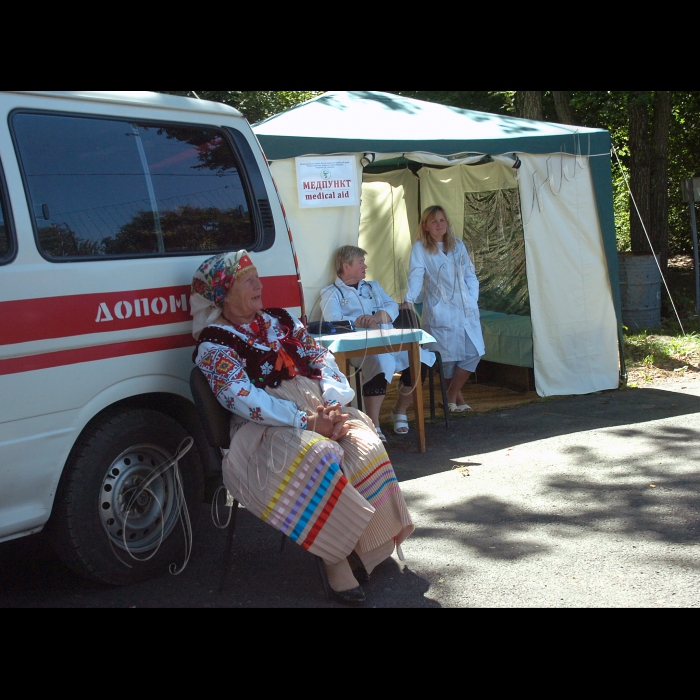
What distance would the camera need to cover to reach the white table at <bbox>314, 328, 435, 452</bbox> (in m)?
5.59

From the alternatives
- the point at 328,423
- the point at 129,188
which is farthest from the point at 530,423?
the point at 129,188

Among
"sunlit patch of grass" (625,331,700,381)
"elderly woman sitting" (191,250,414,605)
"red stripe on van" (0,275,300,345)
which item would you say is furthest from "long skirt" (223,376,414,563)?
"sunlit patch of grass" (625,331,700,381)

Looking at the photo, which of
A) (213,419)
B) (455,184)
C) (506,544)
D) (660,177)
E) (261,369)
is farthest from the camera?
(660,177)

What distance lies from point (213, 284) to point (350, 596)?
1.51 meters

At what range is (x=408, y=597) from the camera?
3723mm

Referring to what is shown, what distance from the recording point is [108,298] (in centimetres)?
364

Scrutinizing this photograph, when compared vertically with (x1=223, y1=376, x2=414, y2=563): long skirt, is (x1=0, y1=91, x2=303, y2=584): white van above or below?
above

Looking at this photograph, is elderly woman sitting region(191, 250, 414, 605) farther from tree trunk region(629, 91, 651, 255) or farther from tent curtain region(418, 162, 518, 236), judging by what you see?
tree trunk region(629, 91, 651, 255)

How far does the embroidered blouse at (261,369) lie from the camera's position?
371cm

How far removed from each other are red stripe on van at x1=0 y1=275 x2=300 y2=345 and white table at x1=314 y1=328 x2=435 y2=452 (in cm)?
173

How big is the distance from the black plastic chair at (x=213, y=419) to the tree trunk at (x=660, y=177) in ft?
35.7

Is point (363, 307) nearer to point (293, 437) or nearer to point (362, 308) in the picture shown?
point (362, 308)

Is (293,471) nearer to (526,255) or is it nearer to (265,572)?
(265,572)

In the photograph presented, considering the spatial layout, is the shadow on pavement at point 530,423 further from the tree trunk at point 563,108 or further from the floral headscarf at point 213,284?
the tree trunk at point 563,108
